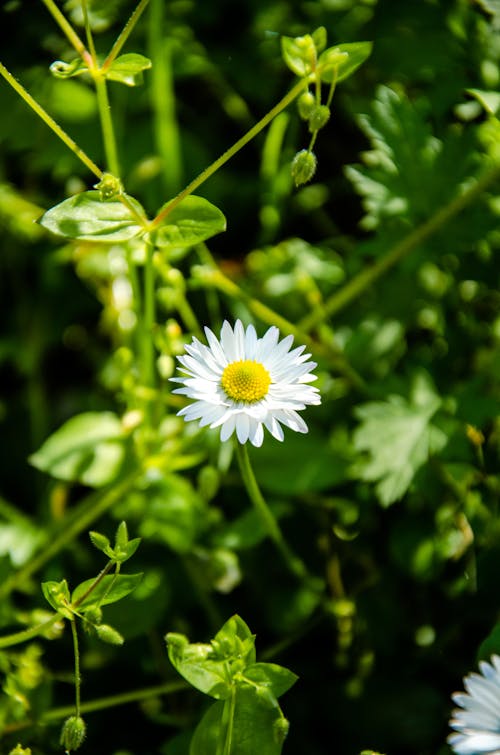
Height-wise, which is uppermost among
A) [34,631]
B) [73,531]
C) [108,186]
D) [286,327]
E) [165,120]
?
[108,186]

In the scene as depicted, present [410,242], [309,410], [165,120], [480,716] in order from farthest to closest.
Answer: [165,120] → [309,410] → [410,242] → [480,716]

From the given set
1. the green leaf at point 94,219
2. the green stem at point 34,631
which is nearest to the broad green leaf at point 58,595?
the green stem at point 34,631

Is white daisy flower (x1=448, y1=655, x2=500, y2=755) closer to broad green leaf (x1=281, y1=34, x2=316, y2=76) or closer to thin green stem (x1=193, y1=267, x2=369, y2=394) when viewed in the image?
thin green stem (x1=193, y1=267, x2=369, y2=394)

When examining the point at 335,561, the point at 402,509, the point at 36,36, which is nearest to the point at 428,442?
the point at 402,509

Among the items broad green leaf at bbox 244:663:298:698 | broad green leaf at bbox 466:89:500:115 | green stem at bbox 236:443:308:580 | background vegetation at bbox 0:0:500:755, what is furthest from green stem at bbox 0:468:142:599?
broad green leaf at bbox 466:89:500:115

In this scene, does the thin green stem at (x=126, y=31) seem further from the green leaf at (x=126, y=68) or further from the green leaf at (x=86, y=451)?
the green leaf at (x=86, y=451)

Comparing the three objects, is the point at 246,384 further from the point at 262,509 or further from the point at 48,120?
the point at 48,120

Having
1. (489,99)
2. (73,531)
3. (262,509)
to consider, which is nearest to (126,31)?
(489,99)
